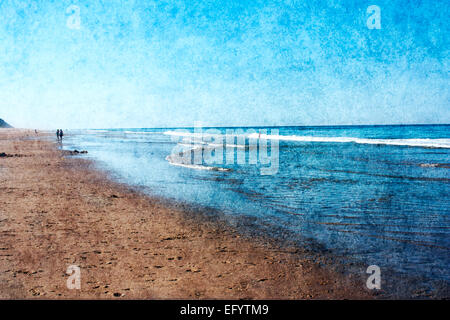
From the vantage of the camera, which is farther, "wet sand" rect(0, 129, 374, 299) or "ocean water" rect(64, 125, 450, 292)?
"ocean water" rect(64, 125, 450, 292)

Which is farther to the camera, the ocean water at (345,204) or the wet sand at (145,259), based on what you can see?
the ocean water at (345,204)

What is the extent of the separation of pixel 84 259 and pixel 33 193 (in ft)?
18.8

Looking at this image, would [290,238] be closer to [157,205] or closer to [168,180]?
[157,205]

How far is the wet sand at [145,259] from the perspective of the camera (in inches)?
140

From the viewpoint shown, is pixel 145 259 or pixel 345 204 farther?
pixel 345 204

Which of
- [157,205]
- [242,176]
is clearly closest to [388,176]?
[242,176]

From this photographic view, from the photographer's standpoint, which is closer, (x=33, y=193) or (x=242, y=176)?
(x=33, y=193)

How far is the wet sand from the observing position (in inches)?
140

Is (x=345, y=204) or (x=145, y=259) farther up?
(x=345, y=204)

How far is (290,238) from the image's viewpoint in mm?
5336

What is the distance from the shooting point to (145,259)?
4.43 metres

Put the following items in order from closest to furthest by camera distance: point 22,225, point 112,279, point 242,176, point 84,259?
point 112,279, point 84,259, point 22,225, point 242,176
